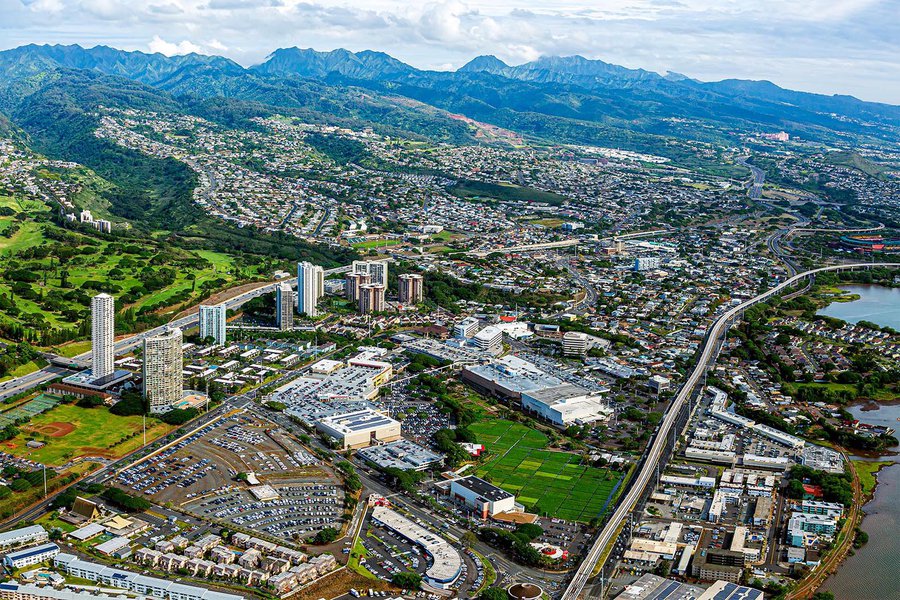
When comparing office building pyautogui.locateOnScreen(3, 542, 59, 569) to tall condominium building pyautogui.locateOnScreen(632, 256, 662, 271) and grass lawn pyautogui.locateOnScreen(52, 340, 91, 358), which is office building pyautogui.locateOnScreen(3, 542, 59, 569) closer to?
grass lawn pyautogui.locateOnScreen(52, 340, 91, 358)

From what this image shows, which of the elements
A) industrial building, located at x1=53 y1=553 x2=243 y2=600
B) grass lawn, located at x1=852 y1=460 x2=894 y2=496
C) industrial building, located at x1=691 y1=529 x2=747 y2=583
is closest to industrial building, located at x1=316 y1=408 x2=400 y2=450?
industrial building, located at x1=53 y1=553 x2=243 y2=600

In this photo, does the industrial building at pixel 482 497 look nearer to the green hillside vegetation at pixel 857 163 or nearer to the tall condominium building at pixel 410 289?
the tall condominium building at pixel 410 289

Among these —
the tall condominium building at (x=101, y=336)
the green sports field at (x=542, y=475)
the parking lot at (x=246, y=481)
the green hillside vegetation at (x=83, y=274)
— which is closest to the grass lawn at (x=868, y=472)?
the green sports field at (x=542, y=475)

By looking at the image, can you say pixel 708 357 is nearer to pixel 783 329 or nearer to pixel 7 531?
pixel 783 329

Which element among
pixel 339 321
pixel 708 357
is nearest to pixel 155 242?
pixel 339 321

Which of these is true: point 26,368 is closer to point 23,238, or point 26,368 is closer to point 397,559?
point 397,559
